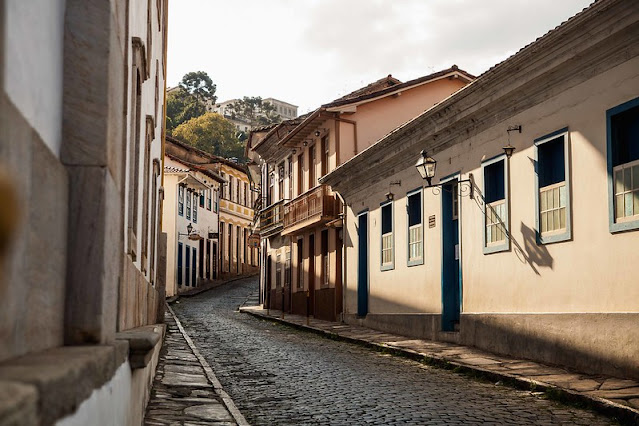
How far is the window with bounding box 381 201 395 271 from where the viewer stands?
1869 cm

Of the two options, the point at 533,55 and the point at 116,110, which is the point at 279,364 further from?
the point at 116,110

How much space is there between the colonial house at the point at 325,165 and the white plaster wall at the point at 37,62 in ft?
66.1

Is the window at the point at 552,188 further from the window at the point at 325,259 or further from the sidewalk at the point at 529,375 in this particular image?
the window at the point at 325,259

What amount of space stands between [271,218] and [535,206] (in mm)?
21050

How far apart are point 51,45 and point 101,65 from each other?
353 mm

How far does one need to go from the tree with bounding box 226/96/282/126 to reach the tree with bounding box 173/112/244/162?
3828cm

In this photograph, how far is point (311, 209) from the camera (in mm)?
25156

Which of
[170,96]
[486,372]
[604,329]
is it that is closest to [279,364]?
[486,372]

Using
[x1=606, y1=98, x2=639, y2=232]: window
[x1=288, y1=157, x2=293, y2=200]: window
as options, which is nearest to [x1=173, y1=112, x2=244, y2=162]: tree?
[x1=288, y1=157, x2=293, y2=200]: window

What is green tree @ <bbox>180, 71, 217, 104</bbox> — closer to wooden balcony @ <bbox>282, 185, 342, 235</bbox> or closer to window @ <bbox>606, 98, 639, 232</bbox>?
wooden balcony @ <bbox>282, 185, 342, 235</bbox>

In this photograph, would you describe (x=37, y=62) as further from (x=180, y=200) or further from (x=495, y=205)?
(x=180, y=200)

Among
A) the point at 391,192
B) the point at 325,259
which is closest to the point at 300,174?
the point at 325,259

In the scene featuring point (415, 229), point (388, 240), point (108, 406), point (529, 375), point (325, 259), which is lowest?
point (529, 375)

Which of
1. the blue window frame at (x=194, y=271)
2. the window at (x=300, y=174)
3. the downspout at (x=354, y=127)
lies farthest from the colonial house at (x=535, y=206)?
the blue window frame at (x=194, y=271)
